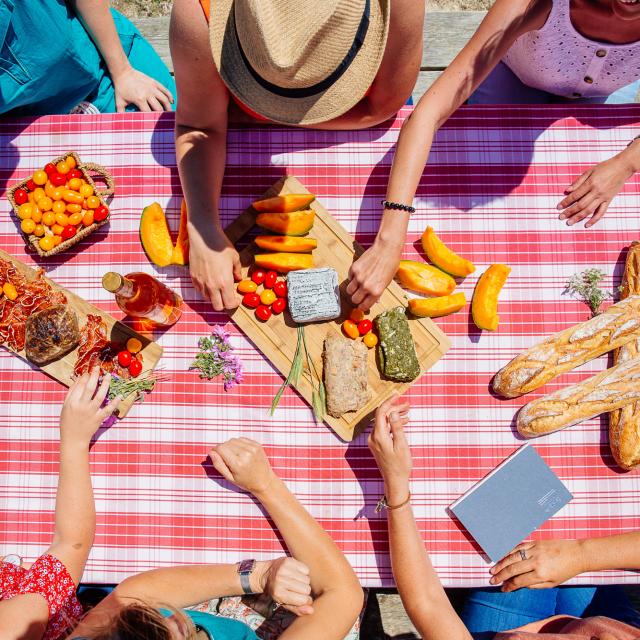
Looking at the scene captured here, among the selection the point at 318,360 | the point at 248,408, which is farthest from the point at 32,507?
the point at 318,360

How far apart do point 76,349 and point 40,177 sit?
0.75 metres

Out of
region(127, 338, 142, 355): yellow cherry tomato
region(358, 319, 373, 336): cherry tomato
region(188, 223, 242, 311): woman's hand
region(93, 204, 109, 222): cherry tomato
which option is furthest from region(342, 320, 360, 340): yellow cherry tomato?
region(93, 204, 109, 222): cherry tomato

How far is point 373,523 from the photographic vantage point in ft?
7.43

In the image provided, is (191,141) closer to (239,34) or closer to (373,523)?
(239,34)

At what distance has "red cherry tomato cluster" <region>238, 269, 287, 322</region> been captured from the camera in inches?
89.0

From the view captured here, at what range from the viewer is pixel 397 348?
2217 mm

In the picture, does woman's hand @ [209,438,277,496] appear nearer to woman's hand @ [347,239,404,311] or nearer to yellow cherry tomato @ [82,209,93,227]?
woman's hand @ [347,239,404,311]

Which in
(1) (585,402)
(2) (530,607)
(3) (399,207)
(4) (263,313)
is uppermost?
(3) (399,207)

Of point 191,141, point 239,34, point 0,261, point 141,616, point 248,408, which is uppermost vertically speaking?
point 239,34

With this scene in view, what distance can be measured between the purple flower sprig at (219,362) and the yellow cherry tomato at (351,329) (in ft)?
1.61

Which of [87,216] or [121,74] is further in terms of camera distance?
[121,74]

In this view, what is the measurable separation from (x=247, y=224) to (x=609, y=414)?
70.2 inches

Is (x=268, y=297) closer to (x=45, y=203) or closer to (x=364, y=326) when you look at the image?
(x=364, y=326)

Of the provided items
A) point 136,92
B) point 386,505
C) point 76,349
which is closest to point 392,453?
point 386,505
